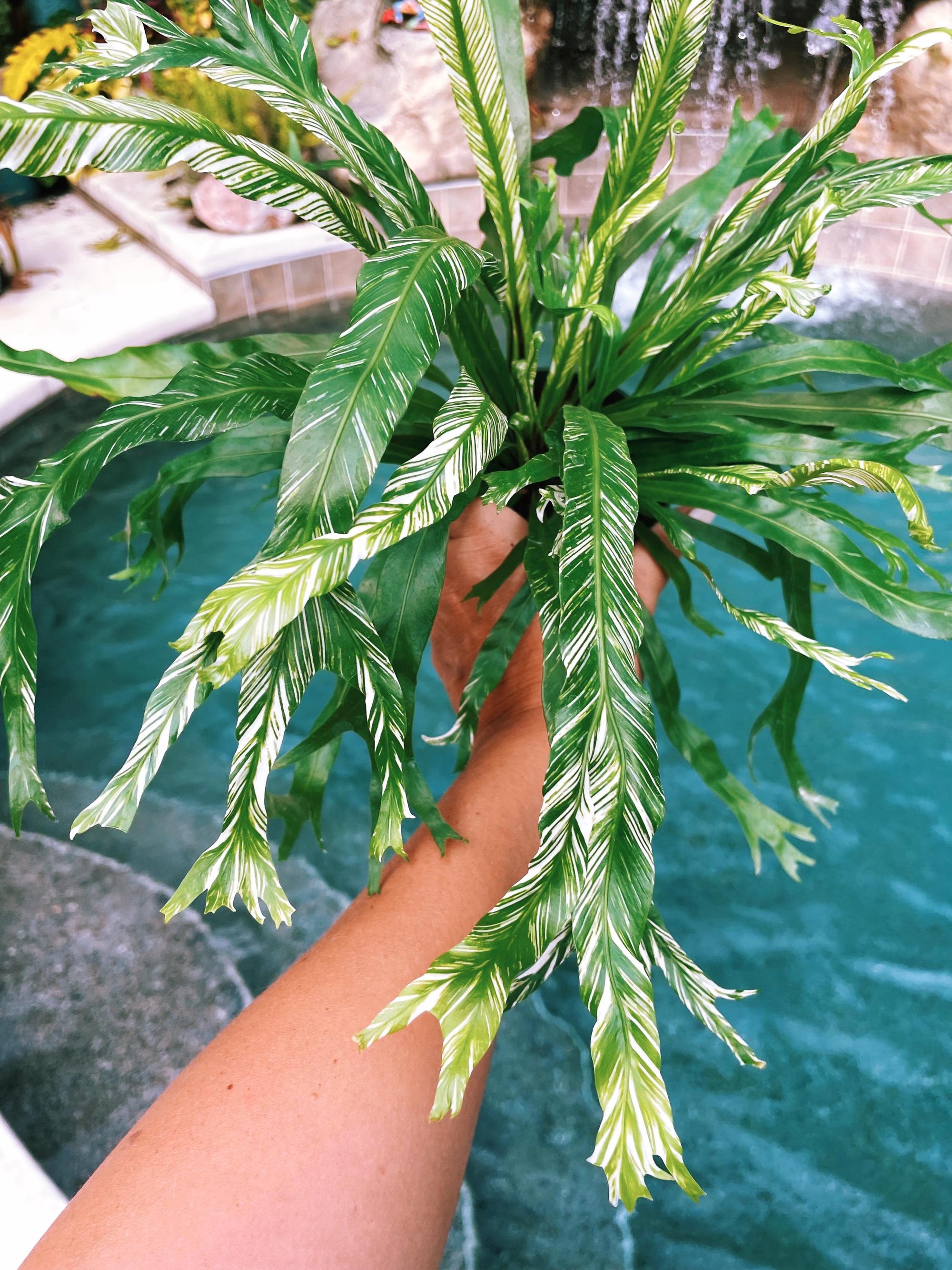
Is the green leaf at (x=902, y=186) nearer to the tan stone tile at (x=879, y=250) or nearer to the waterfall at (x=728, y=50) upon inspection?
the tan stone tile at (x=879, y=250)

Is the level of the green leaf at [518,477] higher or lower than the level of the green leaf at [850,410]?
higher

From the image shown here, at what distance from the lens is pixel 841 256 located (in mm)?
2529

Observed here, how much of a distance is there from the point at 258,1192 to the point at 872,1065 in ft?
2.23

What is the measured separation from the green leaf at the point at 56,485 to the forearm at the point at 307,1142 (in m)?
0.20

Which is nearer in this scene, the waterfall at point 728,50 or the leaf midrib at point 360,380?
the leaf midrib at point 360,380

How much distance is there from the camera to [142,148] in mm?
516

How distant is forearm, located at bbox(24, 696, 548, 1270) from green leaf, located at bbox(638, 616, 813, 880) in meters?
0.26

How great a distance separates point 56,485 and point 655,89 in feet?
1.77

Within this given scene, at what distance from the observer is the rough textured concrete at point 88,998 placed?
859 mm

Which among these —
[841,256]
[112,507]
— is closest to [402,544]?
[112,507]

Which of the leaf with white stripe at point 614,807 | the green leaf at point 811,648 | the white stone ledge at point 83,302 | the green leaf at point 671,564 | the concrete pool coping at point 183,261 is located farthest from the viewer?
the concrete pool coping at point 183,261

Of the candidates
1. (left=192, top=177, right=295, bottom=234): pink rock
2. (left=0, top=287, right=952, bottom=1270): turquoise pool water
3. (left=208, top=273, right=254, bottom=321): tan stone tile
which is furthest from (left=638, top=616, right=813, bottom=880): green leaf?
(left=192, top=177, right=295, bottom=234): pink rock

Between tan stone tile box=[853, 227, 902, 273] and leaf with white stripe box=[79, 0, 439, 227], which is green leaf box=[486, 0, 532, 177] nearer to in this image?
leaf with white stripe box=[79, 0, 439, 227]

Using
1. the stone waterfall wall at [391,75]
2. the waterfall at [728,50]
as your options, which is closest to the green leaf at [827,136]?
the stone waterfall wall at [391,75]
